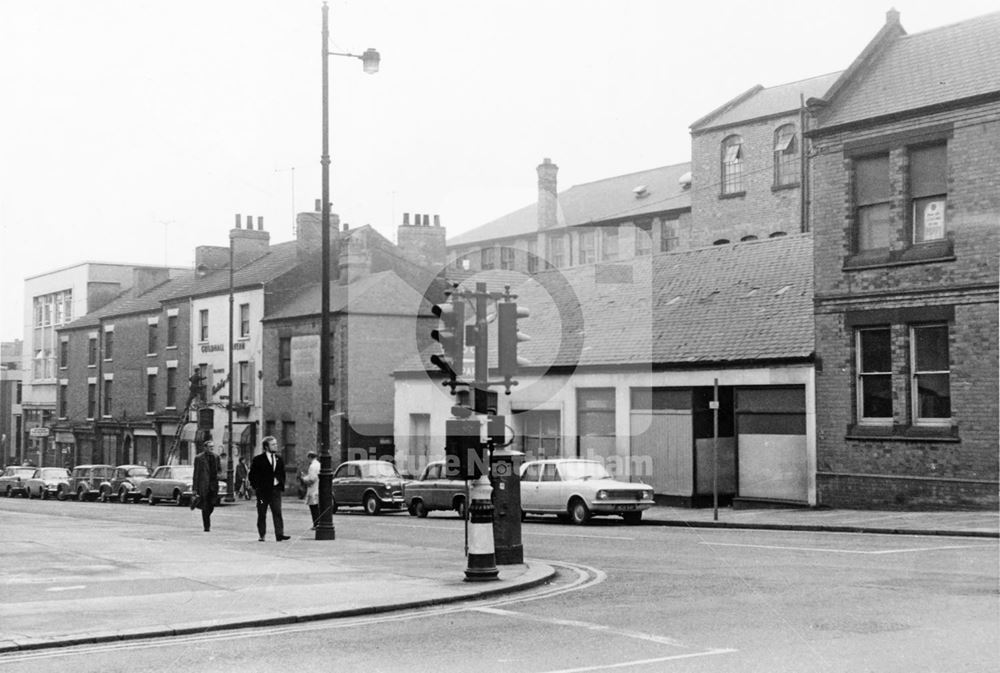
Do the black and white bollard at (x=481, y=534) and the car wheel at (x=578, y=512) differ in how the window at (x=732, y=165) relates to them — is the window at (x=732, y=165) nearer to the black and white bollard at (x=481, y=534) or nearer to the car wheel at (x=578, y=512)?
the car wheel at (x=578, y=512)

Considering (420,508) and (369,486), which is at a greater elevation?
(369,486)

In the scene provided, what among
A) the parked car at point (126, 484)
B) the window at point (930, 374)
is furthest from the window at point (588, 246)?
the window at point (930, 374)

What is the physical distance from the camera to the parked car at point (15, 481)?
54.0m

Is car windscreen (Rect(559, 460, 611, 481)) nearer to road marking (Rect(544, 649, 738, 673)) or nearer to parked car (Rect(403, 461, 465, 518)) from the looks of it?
parked car (Rect(403, 461, 465, 518))

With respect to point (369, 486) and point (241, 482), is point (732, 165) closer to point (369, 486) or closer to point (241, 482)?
point (241, 482)

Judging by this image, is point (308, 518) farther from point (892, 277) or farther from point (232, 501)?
point (892, 277)

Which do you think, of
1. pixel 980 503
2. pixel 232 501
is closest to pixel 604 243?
pixel 232 501

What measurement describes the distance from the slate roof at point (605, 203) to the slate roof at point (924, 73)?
28.9m

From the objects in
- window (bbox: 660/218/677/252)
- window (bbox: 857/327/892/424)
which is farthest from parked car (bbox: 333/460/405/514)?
window (bbox: 660/218/677/252)

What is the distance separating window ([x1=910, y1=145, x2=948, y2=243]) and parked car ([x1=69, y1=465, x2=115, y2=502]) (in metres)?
33.2

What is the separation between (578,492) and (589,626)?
15558 millimetres

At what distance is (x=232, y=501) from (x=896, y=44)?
26.4 metres

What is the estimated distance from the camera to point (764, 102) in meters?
50.6

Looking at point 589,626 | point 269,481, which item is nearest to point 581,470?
point 269,481
